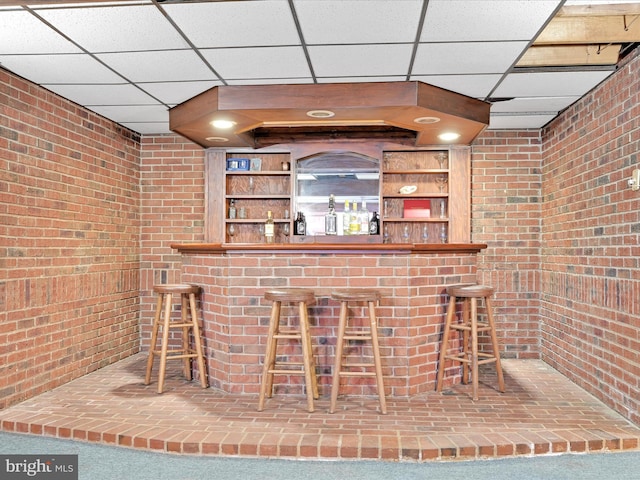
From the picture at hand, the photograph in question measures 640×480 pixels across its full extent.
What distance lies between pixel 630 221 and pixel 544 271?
6.63 feet

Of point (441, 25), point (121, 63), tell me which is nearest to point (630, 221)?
point (441, 25)

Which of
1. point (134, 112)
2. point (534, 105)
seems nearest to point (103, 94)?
point (134, 112)

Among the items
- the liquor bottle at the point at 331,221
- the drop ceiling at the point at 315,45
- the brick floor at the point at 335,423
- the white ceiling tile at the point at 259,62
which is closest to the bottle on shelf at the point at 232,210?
the liquor bottle at the point at 331,221

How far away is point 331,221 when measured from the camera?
244 inches

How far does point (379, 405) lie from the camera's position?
384cm

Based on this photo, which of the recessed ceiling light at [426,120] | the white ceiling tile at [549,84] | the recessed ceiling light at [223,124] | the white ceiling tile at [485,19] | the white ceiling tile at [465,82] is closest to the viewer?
the white ceiling tile at [485,19]

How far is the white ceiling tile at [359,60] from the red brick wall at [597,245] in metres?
1.59

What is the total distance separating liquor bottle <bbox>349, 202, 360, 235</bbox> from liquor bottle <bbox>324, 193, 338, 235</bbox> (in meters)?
0.17

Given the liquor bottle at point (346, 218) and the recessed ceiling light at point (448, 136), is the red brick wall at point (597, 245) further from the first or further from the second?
the liquor bottle at point (346, 218)

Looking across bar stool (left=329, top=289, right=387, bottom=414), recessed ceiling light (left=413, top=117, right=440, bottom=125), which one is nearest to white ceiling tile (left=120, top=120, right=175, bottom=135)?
recessed ceiling light (left=413, top=117, right=440, bottom=125)

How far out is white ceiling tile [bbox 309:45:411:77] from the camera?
12.2ft

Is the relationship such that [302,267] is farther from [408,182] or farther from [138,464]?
[408,182]

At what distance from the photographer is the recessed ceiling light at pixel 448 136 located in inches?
213

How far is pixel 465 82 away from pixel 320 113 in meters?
1.24
